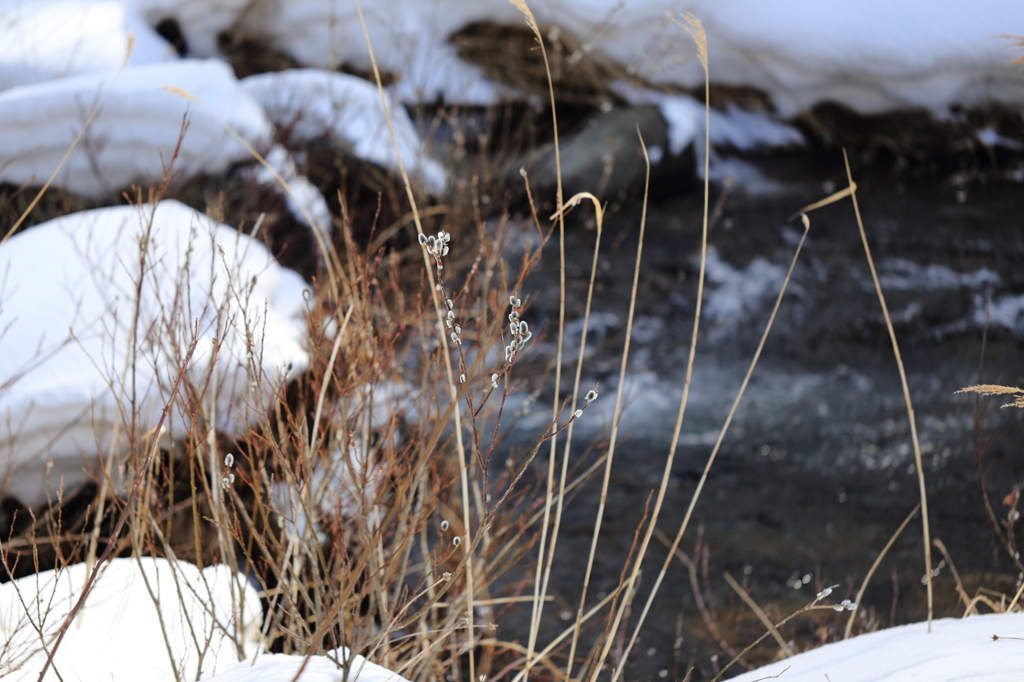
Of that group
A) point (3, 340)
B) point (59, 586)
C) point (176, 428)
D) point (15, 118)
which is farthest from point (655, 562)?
point (15, 118)

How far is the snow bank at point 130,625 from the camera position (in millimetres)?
1093

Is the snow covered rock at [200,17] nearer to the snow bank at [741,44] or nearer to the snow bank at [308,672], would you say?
the snow bank at [741,44]

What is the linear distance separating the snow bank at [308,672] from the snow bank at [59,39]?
124 inches

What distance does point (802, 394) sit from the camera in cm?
319

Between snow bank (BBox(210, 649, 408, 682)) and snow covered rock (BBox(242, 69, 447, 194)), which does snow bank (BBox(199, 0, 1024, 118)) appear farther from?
snow bank (BBox(210, 649, 408, 682))

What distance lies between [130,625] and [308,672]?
0.54m

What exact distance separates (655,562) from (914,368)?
1651 millimetres

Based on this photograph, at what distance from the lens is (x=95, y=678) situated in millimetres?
1093

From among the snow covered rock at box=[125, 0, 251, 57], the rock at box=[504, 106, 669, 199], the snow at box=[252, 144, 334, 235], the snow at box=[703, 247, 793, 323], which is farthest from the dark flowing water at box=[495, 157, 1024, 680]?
the snow covered rock at box=[125, 0, 251, 57]

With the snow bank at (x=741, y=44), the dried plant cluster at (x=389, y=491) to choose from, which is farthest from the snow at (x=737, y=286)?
the snow bank at (x=741, y=44)

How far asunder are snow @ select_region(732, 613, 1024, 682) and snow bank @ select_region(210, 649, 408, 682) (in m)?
0.49

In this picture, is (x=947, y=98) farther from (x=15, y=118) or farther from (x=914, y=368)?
(x=15, y=118)

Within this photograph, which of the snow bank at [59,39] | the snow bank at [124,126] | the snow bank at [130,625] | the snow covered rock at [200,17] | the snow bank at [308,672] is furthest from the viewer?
the snow covered rock at [200,17]

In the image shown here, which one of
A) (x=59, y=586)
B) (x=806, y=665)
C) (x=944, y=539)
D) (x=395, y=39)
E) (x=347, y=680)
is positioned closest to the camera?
(x=347, y=680)
